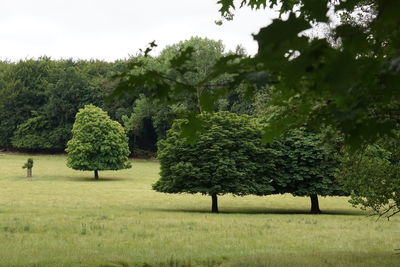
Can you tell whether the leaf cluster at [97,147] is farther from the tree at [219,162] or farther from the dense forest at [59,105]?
the tree at [219,162]

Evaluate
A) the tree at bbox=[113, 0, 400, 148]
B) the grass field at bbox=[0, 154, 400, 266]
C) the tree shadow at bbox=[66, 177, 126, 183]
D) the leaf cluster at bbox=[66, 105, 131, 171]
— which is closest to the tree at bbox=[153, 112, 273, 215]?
the grass field at bbox=[0, 154, 400, 266]

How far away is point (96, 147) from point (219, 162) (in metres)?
30.8

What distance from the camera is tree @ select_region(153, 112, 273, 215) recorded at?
89.2 ft

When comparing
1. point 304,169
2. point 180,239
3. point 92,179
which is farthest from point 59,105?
point 180,239

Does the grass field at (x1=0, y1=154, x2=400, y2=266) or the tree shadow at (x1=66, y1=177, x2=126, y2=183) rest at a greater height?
the tree shadow at (x1=66, y1=177, x2=126, y2=183)

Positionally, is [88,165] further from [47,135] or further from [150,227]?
[150,227]

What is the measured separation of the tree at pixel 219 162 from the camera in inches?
1070

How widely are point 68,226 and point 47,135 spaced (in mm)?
64712

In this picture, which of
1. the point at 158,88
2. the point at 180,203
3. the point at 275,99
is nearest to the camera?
the point at 158,88

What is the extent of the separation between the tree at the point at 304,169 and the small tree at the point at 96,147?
30.4 meters

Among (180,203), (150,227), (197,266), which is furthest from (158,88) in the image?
(180,203)

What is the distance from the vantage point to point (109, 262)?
10.9 meters

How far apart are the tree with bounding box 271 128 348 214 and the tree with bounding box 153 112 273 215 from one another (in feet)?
3.00

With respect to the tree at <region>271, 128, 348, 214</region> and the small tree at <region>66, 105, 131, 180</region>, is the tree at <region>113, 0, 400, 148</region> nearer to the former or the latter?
the tree at <region>271, 128, 348, 214</region>
